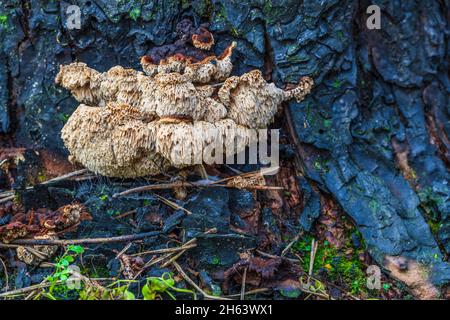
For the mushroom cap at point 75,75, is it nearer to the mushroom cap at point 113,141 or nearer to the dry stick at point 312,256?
the mushroom cap at point 113,141

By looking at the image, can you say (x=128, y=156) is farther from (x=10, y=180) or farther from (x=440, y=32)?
(x=440, y=32)

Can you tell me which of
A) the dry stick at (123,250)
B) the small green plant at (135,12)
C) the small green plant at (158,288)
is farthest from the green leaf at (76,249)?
the small green plant at (135,12)

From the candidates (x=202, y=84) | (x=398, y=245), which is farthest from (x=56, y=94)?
(x=398, y=245)

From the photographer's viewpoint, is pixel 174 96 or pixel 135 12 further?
pixel 135 12

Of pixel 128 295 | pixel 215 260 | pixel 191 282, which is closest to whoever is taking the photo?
pixel 128 295

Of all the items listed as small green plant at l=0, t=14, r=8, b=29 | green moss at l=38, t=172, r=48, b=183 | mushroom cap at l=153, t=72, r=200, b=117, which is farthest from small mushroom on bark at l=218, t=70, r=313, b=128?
small green plant at l=0, t=14, r=8, b=29

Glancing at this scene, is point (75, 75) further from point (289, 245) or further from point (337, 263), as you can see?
point (337, 263)

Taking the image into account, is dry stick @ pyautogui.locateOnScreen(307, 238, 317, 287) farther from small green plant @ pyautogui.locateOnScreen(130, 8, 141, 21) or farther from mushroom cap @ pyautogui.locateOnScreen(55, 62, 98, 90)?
small green plant @ pyautogui.locateOnScreen(130, 8, 141, 21)

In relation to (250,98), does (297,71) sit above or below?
above

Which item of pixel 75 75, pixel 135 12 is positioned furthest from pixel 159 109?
pixel 135 12
